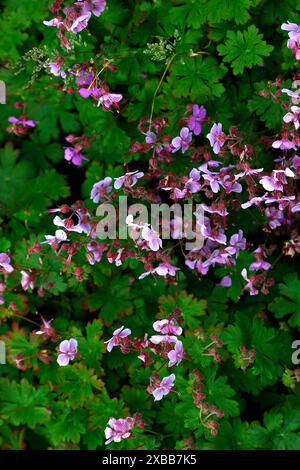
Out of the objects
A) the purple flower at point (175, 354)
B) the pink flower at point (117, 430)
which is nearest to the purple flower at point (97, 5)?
the purple flower at point (175, 354)

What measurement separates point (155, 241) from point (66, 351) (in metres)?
0.82

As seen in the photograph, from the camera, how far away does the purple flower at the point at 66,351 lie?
116 inches

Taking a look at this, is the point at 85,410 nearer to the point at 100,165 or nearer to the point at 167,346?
the point at 167,346

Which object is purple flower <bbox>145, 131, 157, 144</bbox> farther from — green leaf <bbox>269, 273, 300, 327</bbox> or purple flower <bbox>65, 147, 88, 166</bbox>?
green leaf <bbox>269, 273, 300, 327</bbox>

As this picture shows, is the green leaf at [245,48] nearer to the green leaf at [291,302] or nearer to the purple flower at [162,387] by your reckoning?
the green leaf at [291,302]

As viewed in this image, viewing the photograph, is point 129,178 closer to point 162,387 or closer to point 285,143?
point 285,143

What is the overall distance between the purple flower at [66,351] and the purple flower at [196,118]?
4.50ft

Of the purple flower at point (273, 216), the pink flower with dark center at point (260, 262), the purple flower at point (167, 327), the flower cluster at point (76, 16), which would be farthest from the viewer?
the pink flower with dark center at point (260, 262)

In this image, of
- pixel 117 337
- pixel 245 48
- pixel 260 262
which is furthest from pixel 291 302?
pixel 245 48

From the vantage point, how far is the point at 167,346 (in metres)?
2.82

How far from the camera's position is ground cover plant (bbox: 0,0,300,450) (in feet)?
9.53

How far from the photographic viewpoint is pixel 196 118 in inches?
119

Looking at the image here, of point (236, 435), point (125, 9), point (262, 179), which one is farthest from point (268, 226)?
point (125, 9)

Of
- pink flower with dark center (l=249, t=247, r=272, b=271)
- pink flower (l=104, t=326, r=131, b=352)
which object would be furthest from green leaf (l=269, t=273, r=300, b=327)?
pink flower (l=104, t=326, r=131, b=352)
